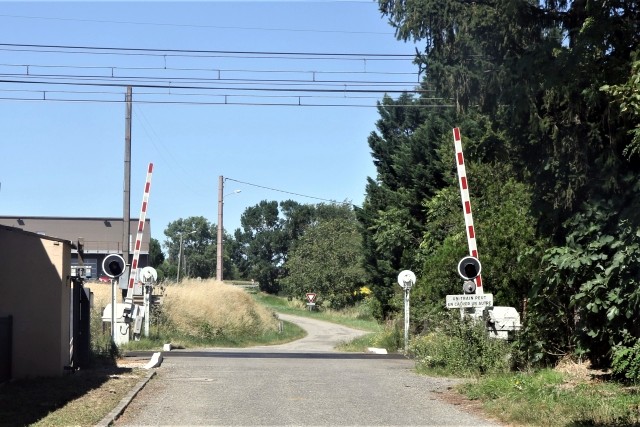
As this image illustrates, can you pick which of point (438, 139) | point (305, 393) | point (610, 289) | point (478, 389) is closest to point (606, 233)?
point (610, 289)

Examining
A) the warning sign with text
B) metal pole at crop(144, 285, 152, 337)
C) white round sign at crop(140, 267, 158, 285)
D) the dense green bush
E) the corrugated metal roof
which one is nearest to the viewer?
the dense green bush

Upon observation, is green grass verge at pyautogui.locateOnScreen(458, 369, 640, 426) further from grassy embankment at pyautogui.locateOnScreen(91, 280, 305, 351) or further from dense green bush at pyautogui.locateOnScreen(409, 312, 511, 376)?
grassy embankment at pyautogui.locateOnScreen(91, 280, 305, 351)

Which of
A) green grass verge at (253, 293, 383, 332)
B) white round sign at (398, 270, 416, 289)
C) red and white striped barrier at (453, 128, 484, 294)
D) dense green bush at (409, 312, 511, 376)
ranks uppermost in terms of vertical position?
red and white striped barrier at (453, 128, 484, 294)

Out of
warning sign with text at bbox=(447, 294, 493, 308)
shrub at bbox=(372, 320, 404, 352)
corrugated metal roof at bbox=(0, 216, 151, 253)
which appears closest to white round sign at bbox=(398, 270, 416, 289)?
shrub at bbox=(372, 320, 404, 352)

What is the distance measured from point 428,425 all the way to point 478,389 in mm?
2560

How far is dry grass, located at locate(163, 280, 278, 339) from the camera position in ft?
111

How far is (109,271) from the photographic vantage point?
18516mm

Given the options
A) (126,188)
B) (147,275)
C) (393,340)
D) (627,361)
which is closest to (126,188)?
(126,188)

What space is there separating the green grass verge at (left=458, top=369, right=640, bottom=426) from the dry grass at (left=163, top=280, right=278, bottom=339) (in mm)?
20182

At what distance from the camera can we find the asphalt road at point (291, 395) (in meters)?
10.4

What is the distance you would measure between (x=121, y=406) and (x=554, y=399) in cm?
539

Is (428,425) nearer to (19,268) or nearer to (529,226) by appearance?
(19,268)

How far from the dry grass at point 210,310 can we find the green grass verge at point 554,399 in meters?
20.2

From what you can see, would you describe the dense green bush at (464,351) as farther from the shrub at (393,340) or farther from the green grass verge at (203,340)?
the green grass verge at (203,340)
